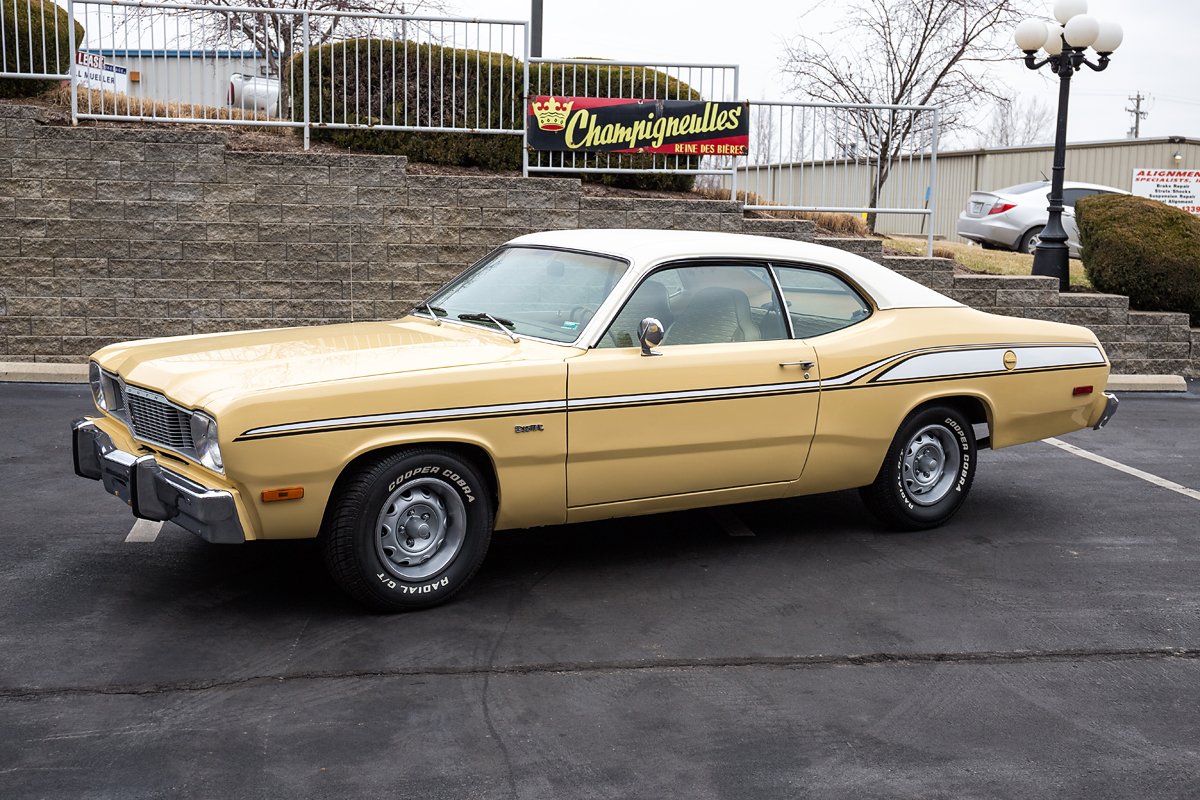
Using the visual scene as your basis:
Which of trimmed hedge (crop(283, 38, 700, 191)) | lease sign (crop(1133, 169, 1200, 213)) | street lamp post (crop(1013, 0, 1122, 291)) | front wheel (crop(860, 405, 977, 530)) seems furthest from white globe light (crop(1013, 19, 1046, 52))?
lease sign (crop(1133, 169, 1200, 213))

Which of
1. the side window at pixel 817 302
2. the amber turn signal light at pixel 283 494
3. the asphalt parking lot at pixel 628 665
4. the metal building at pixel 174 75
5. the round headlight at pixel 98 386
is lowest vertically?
the asphalt parking lot at pixel 628 665

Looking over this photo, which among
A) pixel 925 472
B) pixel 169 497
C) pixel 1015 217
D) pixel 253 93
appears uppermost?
pixel 253 93

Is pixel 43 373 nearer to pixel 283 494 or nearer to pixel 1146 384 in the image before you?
pixel 283 494

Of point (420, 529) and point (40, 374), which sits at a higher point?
point (420, 529)

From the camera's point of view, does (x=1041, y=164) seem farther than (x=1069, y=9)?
Yes

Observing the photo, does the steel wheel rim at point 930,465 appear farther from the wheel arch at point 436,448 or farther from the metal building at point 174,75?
the metal building at point 174,75

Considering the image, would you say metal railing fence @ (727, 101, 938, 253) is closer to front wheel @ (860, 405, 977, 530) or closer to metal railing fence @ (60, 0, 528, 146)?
metal railing fence @ (60, 0, 528, 146)

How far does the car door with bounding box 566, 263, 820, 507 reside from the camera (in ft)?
17.9

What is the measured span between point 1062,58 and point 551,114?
6377 mm

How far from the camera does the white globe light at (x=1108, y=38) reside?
14.6m

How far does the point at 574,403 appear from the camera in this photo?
211 inches

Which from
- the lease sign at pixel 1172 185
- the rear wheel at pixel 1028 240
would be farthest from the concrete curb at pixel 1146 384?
the lease sign at pixel 1172 185

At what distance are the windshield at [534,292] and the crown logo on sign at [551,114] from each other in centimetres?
665

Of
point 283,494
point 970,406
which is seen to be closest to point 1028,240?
point 970,406
